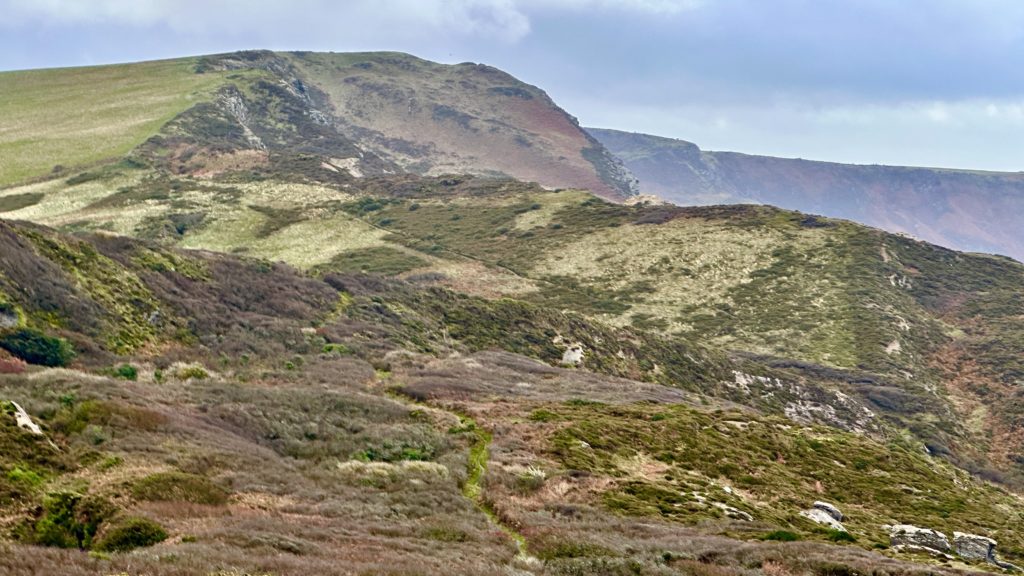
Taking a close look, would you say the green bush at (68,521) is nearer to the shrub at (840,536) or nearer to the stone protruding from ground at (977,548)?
the shrub at (840,536)

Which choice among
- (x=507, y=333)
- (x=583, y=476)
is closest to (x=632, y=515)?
(x=583, y=476)

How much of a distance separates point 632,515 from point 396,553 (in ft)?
30.7

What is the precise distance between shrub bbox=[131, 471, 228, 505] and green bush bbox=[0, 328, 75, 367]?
46.7 feet

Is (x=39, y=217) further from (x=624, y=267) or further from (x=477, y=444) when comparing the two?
(x=477, y=444)

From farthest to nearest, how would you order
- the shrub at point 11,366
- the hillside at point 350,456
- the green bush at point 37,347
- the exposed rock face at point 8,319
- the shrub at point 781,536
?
1. the exposed rock face at point 8,319
2. the green bush at point 37,347
3. the shrub at point 11,366
4. the shrub at point 781,536
5. the hillside at point 350,456

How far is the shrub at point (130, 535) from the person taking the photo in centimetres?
1199

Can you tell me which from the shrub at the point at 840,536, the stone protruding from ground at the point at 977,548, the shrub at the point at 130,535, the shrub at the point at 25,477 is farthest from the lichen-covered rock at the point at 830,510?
the shrub at the point at 25,477

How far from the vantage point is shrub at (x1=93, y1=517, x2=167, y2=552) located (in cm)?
1199

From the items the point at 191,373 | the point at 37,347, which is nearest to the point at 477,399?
the point at 191,373

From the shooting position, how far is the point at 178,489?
15.4 m

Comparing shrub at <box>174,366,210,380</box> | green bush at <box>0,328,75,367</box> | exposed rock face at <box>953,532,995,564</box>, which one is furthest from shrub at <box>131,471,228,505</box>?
exposed rock face at <box>953,532,995,564</box>

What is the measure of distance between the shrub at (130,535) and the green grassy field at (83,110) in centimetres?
11843

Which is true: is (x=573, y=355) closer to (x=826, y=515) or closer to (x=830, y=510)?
(x=830, y=510)

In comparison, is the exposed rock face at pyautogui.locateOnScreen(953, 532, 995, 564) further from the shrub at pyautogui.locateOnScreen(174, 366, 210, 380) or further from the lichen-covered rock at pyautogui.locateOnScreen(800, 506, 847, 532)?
the shrub at pyautogui.locateOnScreen(174, 366, 210, 380)
